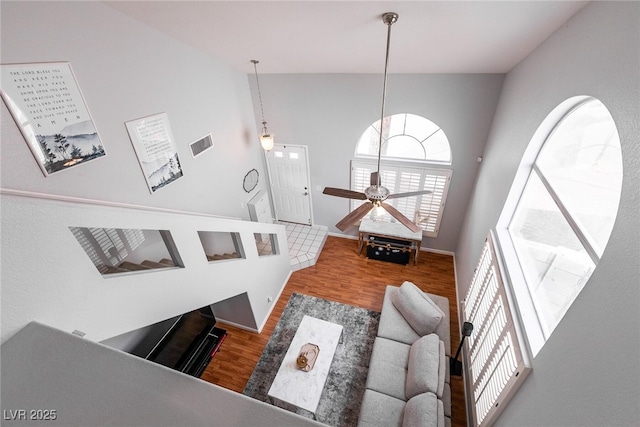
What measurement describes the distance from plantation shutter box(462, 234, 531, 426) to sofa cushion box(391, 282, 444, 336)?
47 centimetres

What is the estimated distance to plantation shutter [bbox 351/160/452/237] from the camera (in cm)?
496

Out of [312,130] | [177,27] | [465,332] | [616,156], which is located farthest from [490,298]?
[177,27]

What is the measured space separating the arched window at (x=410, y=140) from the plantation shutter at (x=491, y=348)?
2.20 m

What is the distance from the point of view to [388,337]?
12.0 feet

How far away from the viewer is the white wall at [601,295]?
1.13 meters

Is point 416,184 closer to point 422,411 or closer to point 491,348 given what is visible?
point 491,348

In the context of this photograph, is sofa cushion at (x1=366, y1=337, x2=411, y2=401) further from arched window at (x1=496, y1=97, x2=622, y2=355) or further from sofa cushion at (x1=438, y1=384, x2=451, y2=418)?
arched window at (x1=496, y1=97, x2=622, y2=355)

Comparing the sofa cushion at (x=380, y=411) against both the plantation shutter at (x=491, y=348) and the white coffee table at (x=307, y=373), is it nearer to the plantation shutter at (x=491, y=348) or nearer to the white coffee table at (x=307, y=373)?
the white coffee table at (x=307, y=373)

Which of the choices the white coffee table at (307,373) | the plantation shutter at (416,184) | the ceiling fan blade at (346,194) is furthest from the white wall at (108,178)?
the plantation shutter at (416,184)

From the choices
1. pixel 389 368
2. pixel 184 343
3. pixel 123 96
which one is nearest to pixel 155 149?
pixel 123 96

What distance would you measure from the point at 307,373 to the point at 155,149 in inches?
130

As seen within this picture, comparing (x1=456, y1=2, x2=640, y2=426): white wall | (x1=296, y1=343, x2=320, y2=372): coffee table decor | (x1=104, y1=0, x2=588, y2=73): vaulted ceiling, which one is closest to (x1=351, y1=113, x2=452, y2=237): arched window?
(x1=104, y1=0, x2=588, y2=73): vaulted ceiling

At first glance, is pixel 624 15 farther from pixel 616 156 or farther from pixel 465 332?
pixel 465 332

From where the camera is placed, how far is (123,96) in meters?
2.77
